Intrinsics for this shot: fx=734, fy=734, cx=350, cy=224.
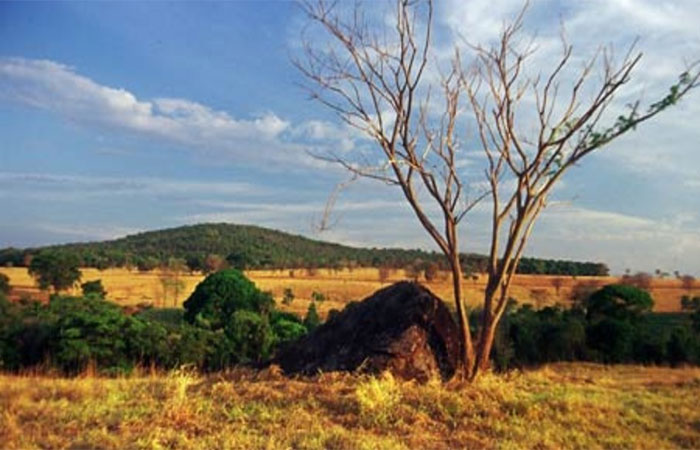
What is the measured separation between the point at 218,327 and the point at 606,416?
22853 millimetres

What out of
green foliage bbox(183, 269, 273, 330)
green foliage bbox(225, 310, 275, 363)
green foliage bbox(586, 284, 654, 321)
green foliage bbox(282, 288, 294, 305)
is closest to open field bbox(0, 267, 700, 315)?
green foliage bbox(282, 288, 294, 305)

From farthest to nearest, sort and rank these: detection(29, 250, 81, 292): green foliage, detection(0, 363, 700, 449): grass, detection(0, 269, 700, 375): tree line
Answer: detection(29, 250, 81, 292): green foliage, detection(0, 269, 700, 375): tree line, detection(0, 363, 700, 449): grass

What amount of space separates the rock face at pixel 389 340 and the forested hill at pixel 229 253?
41.4 m

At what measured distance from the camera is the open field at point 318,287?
4562 centimetres

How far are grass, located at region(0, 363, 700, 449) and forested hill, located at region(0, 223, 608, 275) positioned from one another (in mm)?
43446

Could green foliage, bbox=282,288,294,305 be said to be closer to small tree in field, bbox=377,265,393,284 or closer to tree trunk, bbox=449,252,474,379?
small tree in field, bbox=377,265,393,284

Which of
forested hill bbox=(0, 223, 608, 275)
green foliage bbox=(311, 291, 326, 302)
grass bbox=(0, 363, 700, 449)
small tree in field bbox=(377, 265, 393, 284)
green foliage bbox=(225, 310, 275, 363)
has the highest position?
forested hill bbox=(0, 223, 608, 275)

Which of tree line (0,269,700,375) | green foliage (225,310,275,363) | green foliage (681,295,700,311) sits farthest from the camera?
green foliage (681,295,700,311)

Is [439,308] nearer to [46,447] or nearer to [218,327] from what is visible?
[46,447]

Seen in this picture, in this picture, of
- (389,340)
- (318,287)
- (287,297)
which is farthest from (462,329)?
(318,287)

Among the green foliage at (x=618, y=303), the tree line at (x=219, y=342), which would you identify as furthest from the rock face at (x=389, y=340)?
the green foliage at (x=618, y=303)

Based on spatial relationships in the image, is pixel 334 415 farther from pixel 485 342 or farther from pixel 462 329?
pixel 485 342

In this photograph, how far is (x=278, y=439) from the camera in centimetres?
677

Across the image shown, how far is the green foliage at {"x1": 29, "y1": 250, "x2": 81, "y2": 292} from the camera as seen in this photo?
4716 centimetres
